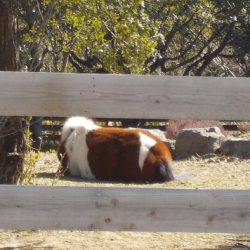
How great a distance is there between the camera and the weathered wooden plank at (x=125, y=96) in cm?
389

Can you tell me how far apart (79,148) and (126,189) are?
240 inches

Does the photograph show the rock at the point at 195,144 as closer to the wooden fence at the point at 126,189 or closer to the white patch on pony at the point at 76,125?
the white patch on pony at the point at 76,125

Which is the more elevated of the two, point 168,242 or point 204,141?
point 204,141

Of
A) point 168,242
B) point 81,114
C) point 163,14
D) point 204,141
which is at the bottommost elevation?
point 168,242

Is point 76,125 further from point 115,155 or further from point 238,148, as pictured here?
point 238,148

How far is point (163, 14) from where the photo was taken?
50.6 feet

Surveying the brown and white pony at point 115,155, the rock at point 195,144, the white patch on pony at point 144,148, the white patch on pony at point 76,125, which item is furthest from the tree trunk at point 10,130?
the rock at point 195,144

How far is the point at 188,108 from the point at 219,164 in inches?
293

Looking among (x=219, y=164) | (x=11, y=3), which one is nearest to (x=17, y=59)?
(x=11, y=3)

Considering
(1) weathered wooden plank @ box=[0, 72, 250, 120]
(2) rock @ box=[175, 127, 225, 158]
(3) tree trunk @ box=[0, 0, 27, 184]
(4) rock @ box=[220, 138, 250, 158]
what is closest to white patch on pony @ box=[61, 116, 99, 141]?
(2) rock @ box=[175, 127, 225, 158]

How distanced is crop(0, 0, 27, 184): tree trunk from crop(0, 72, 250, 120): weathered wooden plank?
286 centimetres

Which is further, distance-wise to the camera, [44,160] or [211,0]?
[211,0]

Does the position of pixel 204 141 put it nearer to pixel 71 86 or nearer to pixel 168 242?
pixel 168 242

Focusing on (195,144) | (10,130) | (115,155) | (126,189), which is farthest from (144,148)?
(126,189)
